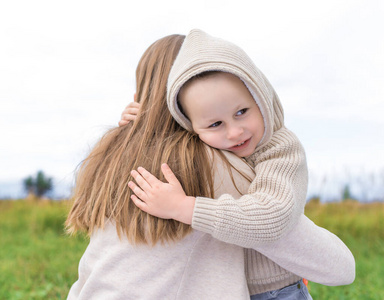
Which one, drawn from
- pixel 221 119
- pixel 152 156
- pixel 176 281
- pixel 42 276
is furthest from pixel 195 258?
pixel 42 276

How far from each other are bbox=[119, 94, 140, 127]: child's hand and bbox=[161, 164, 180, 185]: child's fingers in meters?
0.42

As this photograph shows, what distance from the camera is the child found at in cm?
172

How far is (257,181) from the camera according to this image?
5.97 ft

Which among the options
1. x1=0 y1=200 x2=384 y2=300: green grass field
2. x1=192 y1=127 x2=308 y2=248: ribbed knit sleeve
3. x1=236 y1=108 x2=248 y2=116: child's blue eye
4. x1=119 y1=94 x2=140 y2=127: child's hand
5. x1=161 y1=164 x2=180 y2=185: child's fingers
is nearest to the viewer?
x1=192 y1=127 x2=308 y2=248: ribbed knit sleeve

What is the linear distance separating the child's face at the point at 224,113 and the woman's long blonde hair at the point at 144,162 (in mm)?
85

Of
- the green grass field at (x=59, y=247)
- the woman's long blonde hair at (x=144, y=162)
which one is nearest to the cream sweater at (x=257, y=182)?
the woman's long blonde hair at (x=144, y=162)

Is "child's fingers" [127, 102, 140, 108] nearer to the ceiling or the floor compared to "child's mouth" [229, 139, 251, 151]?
nearer to the ceiling

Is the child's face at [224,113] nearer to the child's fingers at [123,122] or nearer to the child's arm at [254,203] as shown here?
the child's arm at [254,203]

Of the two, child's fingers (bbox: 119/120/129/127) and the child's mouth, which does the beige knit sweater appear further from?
child's fingers (bbox: 119/120/129/127)

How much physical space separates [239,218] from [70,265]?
11.2 feet

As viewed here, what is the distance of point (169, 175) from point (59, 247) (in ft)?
13.3

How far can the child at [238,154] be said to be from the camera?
1.72 meters

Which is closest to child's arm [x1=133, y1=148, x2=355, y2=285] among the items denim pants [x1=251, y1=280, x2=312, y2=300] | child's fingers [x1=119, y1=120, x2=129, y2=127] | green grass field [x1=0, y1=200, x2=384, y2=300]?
denim pants [x1=251, y1=280, x2=312, y2=300]

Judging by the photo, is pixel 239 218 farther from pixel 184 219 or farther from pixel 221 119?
pixel 221 119
